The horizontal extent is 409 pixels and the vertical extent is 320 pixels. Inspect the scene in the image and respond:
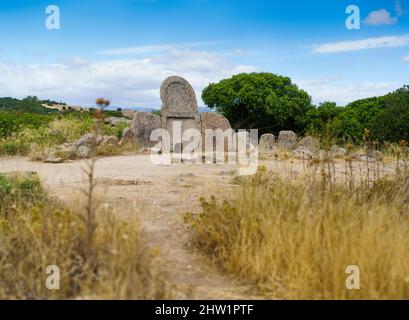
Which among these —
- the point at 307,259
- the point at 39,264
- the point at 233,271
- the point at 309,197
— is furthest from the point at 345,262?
the point at 39,264

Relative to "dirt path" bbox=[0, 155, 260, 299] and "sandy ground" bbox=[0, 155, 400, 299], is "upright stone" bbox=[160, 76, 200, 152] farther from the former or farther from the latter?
"dirt path" bbox=[0, 155, 260, 299]

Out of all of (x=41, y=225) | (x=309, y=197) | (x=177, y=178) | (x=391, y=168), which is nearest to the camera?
(x=41, y=225)

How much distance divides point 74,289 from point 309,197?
2.73 metres

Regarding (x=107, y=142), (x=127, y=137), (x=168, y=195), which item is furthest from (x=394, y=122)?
(x=168, y=195)

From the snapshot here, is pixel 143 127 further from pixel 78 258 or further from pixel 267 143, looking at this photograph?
pixel 78 258

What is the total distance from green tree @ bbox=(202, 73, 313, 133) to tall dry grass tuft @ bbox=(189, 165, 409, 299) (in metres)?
14.8

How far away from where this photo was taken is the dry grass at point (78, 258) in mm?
4059

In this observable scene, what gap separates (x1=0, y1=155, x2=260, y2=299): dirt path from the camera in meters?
4.63

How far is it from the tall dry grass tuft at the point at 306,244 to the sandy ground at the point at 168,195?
225 millimetres

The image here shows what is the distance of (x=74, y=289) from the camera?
162 inches

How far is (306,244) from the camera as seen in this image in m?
4.53

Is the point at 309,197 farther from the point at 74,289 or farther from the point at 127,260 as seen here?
the point at 74,289
